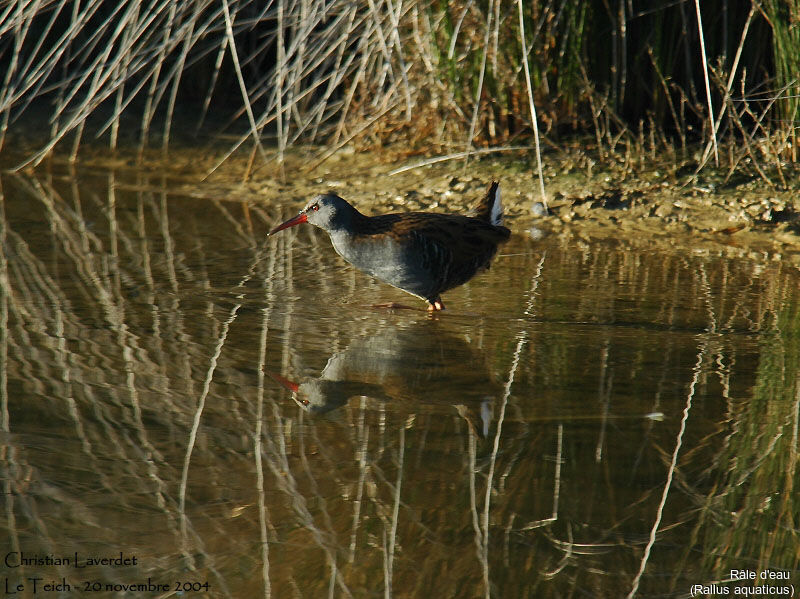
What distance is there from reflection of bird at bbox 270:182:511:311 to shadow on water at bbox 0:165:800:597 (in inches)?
7.0

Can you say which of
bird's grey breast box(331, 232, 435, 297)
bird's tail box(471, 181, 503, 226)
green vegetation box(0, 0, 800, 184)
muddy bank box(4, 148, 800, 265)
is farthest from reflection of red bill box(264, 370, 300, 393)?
muddy bank box(4, 148, 800, 265)

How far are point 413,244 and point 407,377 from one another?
0.89 m

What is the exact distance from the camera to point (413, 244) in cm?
453

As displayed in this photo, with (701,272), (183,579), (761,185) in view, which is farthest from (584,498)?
(761,185)

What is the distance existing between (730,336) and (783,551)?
170 cm

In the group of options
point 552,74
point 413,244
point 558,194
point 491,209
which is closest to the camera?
point 413,244

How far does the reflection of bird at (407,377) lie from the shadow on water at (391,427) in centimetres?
1

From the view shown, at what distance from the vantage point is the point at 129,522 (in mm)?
2682

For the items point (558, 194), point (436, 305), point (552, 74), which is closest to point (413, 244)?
point (436, 305)

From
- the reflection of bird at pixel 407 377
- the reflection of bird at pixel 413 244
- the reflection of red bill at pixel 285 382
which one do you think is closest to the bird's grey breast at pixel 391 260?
the reflection of bird at pixel 413 244

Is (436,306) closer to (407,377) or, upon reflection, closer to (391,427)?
(407,377)

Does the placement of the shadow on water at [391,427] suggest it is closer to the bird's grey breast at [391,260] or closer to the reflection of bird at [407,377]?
the reflection of bird at [407,377]

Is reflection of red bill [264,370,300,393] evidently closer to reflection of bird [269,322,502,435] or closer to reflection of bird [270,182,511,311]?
reflection of bird [269,322,502,435]

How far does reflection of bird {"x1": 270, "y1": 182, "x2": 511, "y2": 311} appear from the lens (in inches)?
178
